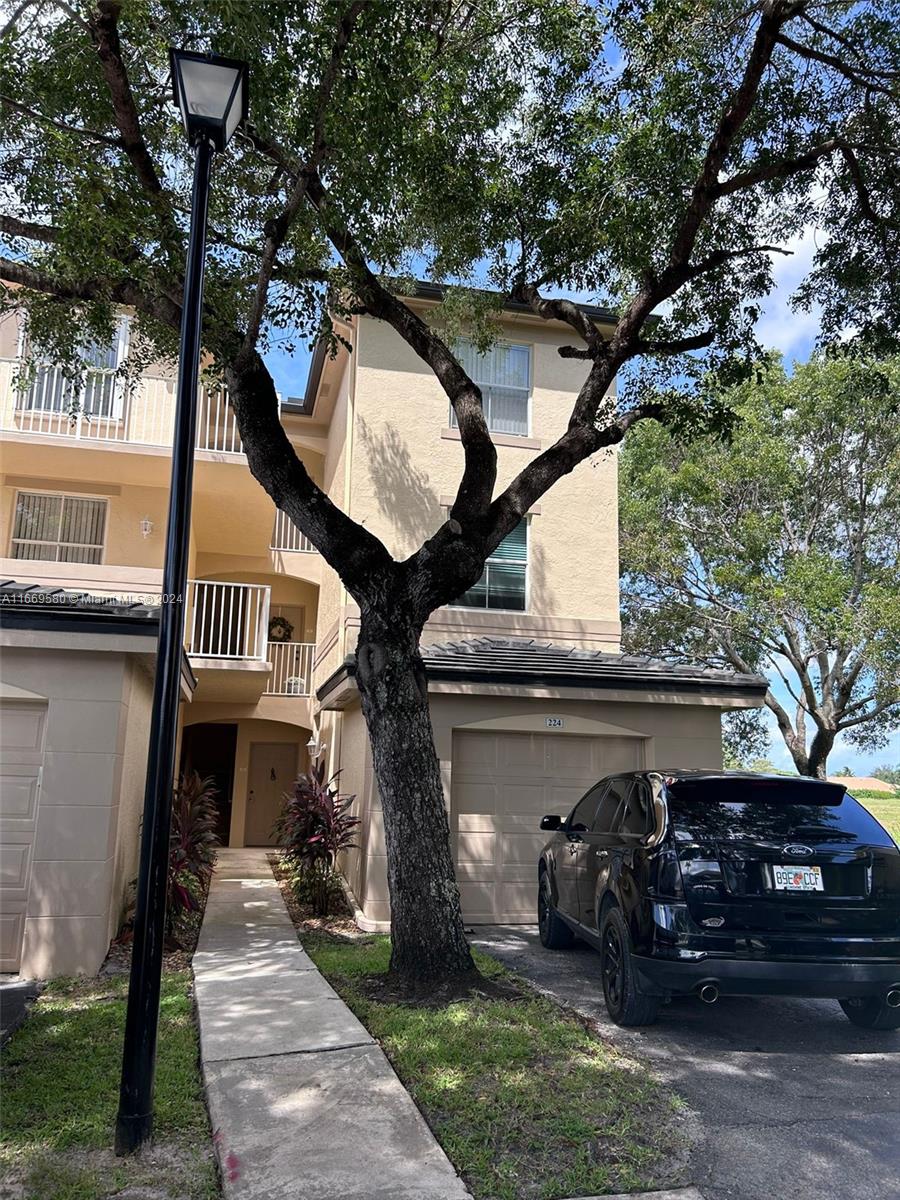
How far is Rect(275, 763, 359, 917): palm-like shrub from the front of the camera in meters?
10.5

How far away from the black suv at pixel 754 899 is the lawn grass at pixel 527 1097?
2.31 ft

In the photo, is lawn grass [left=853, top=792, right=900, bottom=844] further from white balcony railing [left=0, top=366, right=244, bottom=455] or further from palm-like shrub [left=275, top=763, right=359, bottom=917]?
white balcony railing [left=0, top=366, right=244, bottom=455]

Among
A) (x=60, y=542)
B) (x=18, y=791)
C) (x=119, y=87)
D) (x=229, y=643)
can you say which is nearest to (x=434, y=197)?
(x=119, y=87)

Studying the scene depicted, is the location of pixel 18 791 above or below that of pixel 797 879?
above

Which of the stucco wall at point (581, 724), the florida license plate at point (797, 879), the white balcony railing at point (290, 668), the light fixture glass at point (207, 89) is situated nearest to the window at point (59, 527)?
the white balcony railing at point (290, 668)

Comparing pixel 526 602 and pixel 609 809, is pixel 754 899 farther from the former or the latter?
pixel 526 602

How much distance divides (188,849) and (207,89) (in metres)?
7.69

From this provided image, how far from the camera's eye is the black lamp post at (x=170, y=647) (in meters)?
4.11

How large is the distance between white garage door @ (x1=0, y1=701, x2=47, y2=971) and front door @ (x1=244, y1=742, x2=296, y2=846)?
34.7 ft

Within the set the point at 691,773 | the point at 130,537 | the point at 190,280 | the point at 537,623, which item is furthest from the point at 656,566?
the point at 190,280

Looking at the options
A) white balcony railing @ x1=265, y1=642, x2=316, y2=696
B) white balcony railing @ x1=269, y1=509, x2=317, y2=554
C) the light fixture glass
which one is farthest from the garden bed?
white balcony railing @ x1=269, y1=509, x2=317, y2=554

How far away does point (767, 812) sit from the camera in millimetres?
5918

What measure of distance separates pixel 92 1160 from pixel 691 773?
426 centimetres

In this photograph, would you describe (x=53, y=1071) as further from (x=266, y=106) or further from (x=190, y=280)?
(x=266, y=106)
